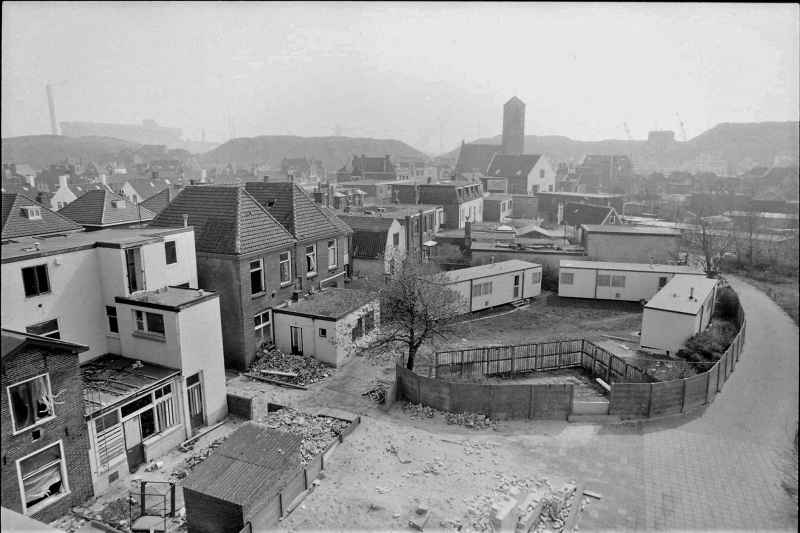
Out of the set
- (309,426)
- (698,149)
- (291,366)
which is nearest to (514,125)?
(698,149)

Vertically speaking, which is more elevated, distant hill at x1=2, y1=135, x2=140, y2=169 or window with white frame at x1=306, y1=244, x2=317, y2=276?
distant hill at x1=2, y1=135, x2=140, y2=169

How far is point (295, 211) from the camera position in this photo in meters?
21.9

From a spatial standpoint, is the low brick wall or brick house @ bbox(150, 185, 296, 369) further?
brick house @ bbox(150, 185, 296, 369)

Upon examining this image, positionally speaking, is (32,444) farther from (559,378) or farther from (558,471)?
(559,378)

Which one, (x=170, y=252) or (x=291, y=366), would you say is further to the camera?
(x=291, y=366)

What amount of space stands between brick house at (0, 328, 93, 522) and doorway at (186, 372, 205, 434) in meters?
3.15

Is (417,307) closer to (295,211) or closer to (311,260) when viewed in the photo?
(311,260)

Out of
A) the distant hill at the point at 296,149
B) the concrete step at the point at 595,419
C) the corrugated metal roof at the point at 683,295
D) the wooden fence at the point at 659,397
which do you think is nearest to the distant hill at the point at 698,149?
the corrugated metal roof at the point at 683,295

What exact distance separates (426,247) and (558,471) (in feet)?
77.6

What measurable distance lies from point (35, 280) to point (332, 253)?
1222 cm

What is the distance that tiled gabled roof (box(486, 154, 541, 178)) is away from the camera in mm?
67875

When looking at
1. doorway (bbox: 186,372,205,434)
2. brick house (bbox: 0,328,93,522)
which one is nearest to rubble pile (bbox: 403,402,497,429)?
doorway (bbox: 186,372,205,434)

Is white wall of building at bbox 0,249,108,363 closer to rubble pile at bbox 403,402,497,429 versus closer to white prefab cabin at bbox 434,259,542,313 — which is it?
rubble pile at bbox 403,402,497,429

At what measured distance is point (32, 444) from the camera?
9.87 metres
